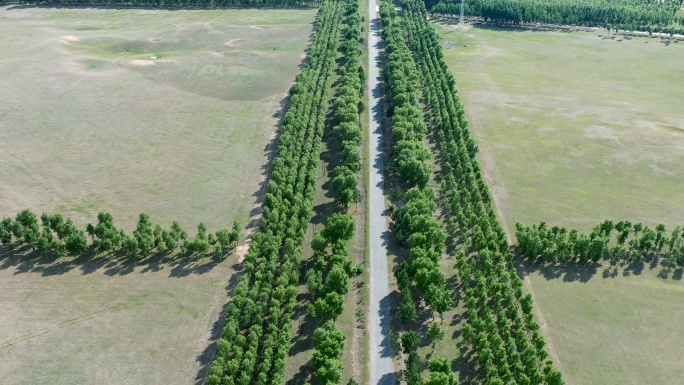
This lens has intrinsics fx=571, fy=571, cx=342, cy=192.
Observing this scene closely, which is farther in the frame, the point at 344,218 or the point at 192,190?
the point at 192,190

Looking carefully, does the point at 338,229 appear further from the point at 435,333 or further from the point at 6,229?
the point at 6,229

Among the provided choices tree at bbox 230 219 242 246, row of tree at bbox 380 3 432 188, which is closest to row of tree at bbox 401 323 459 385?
tree at bbox 230 219 242 246

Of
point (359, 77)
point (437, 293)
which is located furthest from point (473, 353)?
point (359, 77)

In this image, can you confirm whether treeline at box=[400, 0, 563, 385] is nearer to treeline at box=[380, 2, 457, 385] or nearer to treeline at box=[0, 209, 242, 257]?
treeline at box=[380, 2, 457, 385]

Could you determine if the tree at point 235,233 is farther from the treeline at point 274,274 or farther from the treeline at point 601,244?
the treeline at point 601,244

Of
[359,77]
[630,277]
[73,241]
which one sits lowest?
[630,277]

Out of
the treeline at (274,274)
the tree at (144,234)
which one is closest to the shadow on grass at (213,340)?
the treeline at (274,274)

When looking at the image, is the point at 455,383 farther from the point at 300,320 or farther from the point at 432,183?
the point at 432,183

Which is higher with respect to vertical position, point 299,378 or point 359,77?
point 359,77

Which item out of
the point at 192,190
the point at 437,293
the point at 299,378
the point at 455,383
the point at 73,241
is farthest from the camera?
the point at 192,190
